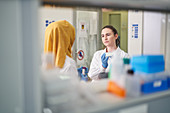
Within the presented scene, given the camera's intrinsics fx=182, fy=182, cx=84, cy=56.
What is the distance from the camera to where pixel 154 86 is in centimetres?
90

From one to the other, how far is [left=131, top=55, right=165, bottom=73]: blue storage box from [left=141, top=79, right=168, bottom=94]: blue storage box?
0.19ft

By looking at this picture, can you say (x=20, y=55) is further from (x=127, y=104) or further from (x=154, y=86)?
(x=154, y=86)

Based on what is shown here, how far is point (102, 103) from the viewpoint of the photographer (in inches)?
31.0

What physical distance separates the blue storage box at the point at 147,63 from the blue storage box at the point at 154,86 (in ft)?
0.19

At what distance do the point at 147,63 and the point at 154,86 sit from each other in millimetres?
129

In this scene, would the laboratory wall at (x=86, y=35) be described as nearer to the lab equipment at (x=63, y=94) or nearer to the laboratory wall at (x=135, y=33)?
the laboratory wall at (x=135, y=33)

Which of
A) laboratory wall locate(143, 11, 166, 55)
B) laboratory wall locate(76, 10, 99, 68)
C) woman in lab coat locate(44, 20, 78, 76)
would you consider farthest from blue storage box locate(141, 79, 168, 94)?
laboratory wall locate(76, 10, 99, 68)

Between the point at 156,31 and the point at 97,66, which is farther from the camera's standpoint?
the point at 97,66

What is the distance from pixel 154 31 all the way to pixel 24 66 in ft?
3.52

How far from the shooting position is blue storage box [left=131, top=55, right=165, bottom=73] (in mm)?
874

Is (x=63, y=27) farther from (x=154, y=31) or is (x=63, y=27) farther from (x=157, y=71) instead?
(x=157, y=71)

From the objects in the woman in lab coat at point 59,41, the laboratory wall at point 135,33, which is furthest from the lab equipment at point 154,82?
the laboratory wall at point 135,33

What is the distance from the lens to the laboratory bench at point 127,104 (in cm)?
76

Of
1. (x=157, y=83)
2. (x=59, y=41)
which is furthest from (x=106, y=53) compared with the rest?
(x=157, y=83)
